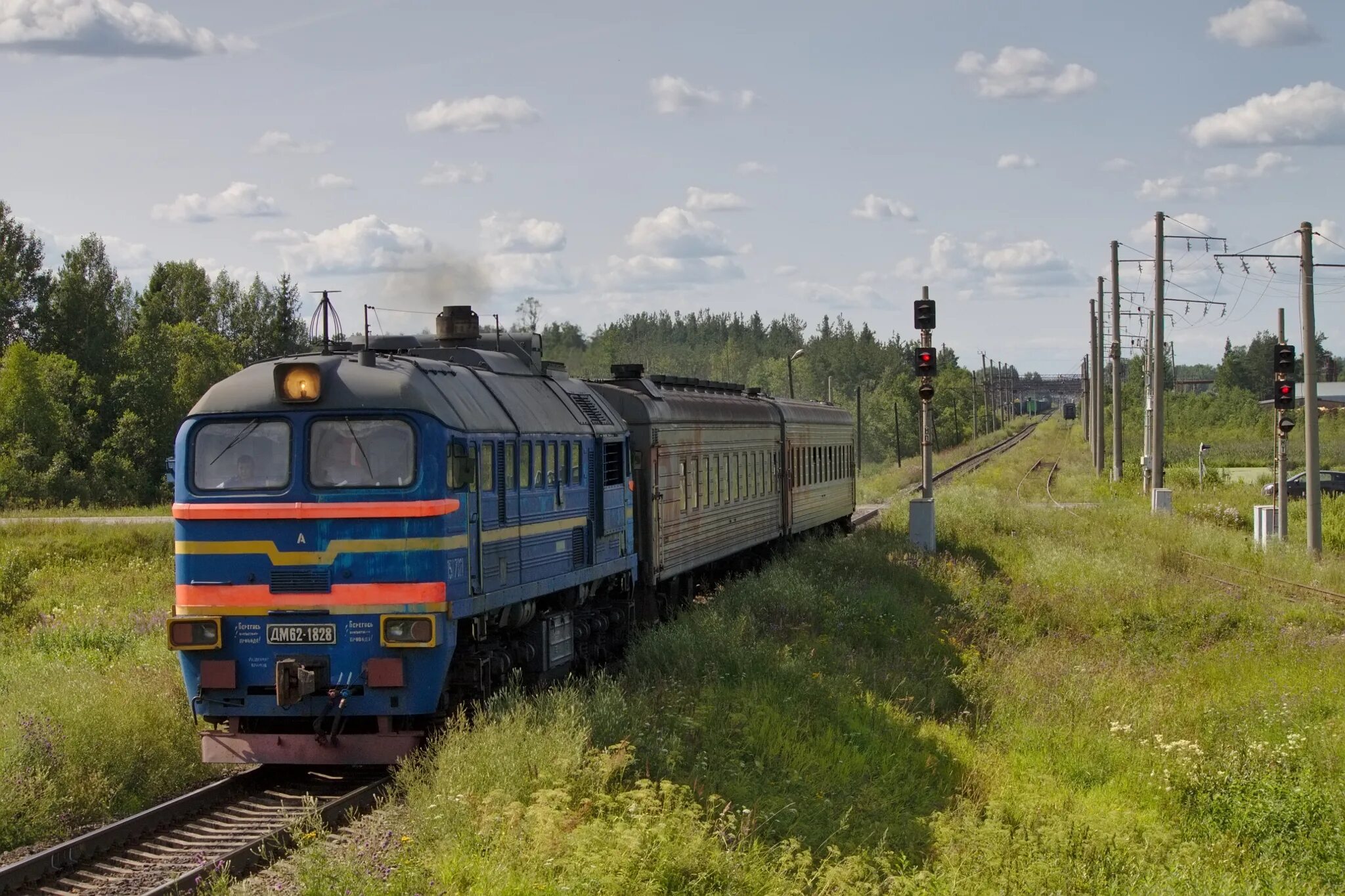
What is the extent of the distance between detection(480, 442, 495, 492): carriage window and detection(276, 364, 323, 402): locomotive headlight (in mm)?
1437

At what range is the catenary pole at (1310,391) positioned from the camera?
2705 cm

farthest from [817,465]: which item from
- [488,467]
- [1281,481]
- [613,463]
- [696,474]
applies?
[488,467]

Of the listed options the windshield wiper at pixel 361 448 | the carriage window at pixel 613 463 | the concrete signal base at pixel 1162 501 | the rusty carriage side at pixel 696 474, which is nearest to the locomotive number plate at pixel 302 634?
the windshield wiper at pixel 361 448

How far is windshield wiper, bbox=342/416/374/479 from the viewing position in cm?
1072

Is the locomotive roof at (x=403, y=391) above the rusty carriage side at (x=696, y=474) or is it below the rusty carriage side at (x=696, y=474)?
above

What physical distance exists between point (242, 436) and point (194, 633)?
154 centimetres

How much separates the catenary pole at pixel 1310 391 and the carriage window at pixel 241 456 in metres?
22.0

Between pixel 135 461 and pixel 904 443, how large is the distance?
5747 cm

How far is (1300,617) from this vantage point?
70.5 feet

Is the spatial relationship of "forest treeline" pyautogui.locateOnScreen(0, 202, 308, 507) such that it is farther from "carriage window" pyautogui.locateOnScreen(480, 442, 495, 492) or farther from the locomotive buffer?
"carriage window" pyautogui.locateOnScreen(480, 442, 495, 492)

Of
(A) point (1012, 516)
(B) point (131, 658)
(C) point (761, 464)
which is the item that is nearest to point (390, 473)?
(B) point (131, 658)

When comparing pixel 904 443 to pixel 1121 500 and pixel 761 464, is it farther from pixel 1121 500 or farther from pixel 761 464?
pixel 761 464

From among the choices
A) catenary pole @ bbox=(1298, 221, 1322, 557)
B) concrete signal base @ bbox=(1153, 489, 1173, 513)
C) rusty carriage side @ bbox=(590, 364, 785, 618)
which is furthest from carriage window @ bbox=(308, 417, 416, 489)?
concrete signal base @ bbox=(1153, 489, 1173, 513)

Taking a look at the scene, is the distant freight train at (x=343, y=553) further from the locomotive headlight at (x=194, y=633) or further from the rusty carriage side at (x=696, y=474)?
the rusty carriage side at (x=696, y=474)
